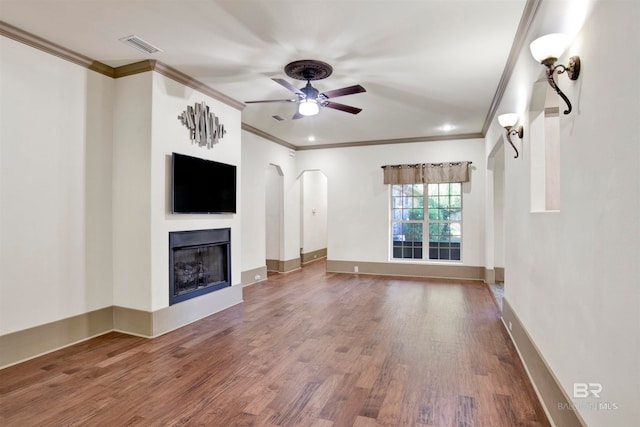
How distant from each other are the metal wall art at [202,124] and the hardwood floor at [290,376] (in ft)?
7.59

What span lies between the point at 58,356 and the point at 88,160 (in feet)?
6.54

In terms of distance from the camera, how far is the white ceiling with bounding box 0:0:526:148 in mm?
2840

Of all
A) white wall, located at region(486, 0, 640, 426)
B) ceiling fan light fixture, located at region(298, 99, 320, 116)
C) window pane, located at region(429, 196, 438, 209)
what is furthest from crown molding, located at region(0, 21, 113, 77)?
window pane, located at region(429, 196, 438, 209)

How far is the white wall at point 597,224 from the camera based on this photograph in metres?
1.35

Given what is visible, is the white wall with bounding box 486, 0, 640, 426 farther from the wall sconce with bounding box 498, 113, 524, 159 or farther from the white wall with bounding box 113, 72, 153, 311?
the white wall with bounding box 113, 72, 153, 311

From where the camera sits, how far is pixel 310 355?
3406 mm

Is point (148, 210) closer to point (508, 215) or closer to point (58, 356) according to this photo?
point (58, 356)

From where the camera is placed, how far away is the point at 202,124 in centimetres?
452

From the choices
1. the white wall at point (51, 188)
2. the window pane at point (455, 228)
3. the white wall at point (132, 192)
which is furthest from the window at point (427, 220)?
the white wall at point (51, 188)

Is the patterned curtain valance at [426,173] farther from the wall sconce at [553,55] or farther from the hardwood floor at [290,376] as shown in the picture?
the wall sconce at [553,55]

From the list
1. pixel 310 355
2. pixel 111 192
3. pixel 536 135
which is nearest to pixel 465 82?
pixel 536 135

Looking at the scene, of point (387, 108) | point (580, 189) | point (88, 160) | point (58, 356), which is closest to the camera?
point (580, 189)

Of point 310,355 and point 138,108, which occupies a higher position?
point 138,108

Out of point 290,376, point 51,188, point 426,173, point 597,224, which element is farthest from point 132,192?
point 426,173
